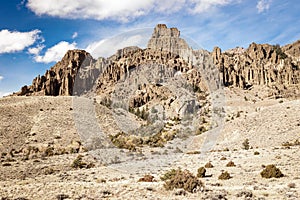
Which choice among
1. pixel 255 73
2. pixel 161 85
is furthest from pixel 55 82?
pixel 255 73

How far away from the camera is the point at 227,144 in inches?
1668

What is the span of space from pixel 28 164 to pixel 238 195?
2629cm

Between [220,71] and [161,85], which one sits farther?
[220,71]

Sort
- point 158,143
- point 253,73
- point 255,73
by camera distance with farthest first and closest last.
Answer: point 253,73
point 255,73
point 158,143

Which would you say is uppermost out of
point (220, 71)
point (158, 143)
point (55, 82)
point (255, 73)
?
point (220, 71)

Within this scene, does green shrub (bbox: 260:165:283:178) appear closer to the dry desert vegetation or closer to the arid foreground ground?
the dry desert vegetation

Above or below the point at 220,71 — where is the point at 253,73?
below

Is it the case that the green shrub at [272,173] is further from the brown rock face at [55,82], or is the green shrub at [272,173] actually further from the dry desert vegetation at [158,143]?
the brown rock face at [55,82]

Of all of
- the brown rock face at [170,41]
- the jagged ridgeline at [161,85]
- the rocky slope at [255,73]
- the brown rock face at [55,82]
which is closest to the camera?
the brown rock face at [170,41]

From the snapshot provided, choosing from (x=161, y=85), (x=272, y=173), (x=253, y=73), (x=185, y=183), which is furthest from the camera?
(x=253, y=73)

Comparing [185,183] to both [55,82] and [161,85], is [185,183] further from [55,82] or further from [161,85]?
[55,82]

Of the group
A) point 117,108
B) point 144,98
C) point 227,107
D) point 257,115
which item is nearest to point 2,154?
point 117,108

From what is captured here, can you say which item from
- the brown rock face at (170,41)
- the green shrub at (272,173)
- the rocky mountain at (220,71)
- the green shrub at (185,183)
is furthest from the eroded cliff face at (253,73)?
the green shrub at (185,183)

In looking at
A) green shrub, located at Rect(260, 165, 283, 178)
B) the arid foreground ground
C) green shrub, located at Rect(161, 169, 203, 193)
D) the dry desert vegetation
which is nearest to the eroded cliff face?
the dry desert vegetation
